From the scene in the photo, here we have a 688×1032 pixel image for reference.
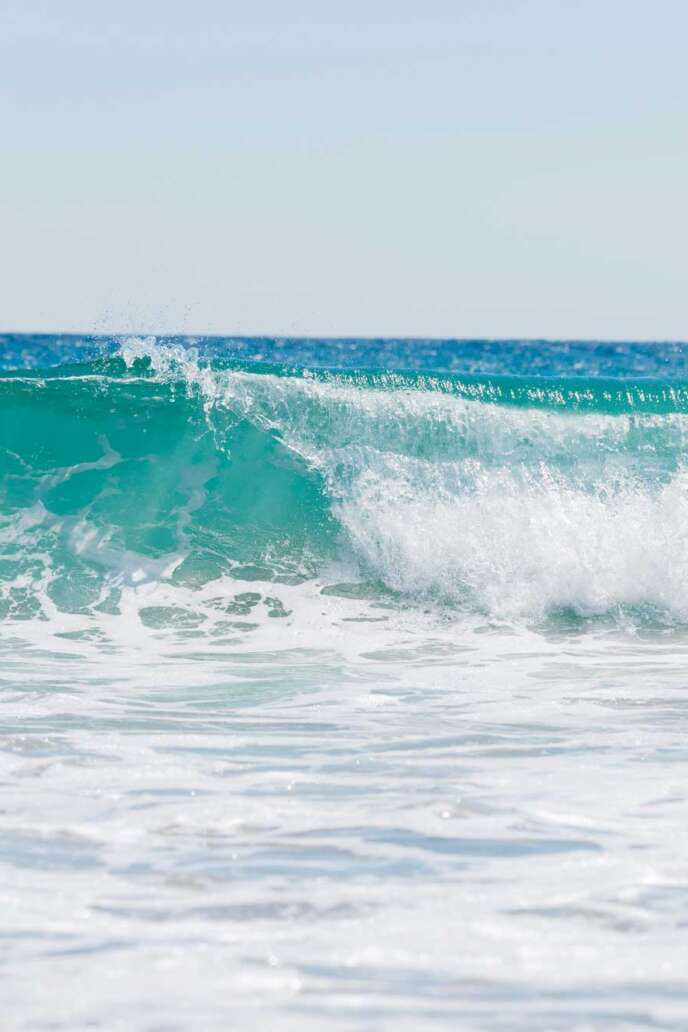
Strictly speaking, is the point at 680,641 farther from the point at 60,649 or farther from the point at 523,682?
the point at 60,649

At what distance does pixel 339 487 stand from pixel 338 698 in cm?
440

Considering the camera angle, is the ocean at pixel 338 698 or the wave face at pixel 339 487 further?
the wave face at pixel 339 487

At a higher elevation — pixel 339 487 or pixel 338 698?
pixel 339 487

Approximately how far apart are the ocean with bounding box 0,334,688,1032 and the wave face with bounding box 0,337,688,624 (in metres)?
0.03

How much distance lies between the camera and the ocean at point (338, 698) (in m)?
2.83

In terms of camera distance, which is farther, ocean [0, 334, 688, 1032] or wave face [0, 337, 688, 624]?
wave face [0, 337, 688, 624]

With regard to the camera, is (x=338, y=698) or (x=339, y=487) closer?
(x=338, y=698)

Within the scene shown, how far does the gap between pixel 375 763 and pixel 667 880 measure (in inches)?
60.1

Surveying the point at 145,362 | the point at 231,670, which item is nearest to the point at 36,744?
the point at 231,670

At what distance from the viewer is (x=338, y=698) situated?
6.16 m

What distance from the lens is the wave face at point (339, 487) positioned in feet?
30.1

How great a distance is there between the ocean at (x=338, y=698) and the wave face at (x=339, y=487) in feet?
0.10

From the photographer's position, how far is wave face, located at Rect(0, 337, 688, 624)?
9164 mm

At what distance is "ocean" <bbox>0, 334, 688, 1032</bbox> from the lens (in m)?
2.83
